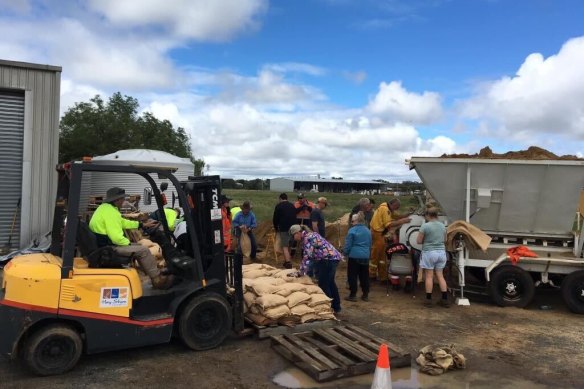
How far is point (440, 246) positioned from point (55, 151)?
360 inches

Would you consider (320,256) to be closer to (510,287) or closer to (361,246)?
(361,246)

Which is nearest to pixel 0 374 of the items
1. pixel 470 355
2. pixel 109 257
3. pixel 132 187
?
pixel 109 257

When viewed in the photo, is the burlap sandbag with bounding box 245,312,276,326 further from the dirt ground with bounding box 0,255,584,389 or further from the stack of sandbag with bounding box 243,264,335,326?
the dirt ground with bounding box 0,255,584,389

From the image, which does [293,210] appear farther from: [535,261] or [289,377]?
[289,377]

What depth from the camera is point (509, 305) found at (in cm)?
866

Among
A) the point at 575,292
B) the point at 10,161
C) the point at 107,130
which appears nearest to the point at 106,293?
the point at 575,292

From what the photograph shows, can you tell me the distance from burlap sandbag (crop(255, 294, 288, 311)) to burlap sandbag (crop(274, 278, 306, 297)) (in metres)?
0.12

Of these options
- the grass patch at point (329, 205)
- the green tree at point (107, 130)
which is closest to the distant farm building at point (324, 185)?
the grass patch at point (329, 205)

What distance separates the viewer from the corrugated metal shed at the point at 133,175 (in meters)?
14.6

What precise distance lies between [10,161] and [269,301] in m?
8.52

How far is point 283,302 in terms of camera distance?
21.5 feet

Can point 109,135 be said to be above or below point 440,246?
above

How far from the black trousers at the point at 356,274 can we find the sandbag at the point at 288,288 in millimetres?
1908

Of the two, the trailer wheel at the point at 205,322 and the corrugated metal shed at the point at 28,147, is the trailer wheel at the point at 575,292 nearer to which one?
the trailer wheel at the point at 205,322
